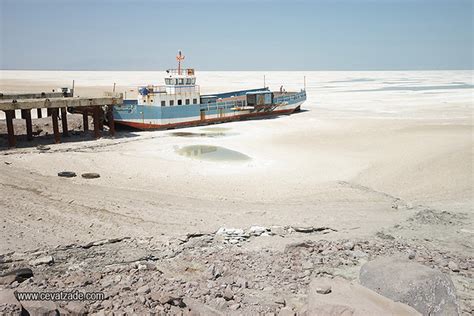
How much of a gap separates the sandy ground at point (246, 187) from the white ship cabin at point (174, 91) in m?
3.98

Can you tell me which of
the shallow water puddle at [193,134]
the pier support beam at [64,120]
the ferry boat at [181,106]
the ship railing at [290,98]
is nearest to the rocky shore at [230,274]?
the pier support beam at [64,120]

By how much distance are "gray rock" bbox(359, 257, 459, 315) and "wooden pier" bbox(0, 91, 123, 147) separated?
21119 millimetres

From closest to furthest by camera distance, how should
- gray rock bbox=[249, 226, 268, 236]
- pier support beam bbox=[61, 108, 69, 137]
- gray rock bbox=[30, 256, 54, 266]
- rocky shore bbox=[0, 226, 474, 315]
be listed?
1. rocky shore bbox=[0, 226, 474, 315]
2. gray rock bbox=[30, 256, 54, 266]
3. gray rock bbox=[249, 226, 268, 236]
4. pier support beam bbox=[61, 108, 69, 137]

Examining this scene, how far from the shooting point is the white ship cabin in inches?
1231

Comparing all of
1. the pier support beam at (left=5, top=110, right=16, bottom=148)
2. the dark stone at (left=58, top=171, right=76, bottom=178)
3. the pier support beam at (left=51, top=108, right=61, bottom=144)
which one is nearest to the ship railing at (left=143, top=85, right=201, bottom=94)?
the pier support beam at (left=51, top=108, right=61, bottom=144)

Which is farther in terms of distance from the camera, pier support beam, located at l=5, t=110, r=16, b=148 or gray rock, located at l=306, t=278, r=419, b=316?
pier support beam, located at l=5, t=110, r=16, b=148

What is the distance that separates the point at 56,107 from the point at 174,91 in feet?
31.9

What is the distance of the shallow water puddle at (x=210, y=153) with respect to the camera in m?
21.9

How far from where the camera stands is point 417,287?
7.19 metres

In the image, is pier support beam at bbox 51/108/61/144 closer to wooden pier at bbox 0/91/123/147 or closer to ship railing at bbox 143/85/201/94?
wooden pier at bbox 0/91/123/147

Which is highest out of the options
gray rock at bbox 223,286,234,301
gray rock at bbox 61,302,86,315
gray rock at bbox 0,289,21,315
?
gray rock at bbox 0,289,21,315

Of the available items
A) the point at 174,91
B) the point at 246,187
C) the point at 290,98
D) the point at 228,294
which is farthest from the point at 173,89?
the point at 228,294

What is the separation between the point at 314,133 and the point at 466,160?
11010 mm

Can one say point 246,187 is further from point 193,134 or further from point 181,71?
point 181,71
